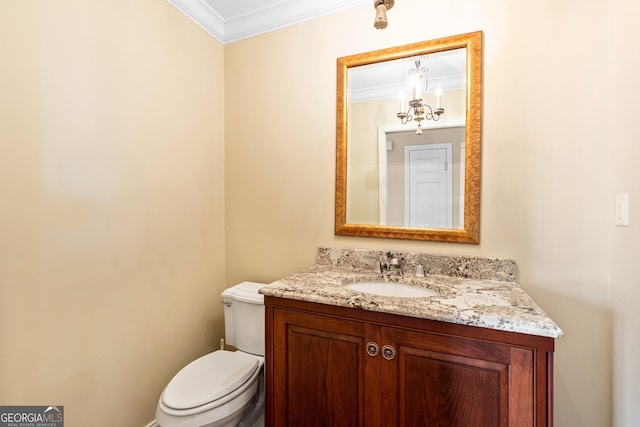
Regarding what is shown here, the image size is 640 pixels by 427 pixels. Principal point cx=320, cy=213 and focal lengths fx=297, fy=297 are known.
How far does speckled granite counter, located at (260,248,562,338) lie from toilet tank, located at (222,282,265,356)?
1.26ft

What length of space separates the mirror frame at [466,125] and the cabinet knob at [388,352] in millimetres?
667

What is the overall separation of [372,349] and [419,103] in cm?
123

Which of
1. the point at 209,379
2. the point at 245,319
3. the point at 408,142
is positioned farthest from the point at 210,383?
the point at 408,142

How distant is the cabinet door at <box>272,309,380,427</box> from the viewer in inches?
44.1

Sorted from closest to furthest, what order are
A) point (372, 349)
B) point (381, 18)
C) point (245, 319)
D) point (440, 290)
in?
point (381, 18) → point (372, 349) → point (440, 290) → point (245, 319)

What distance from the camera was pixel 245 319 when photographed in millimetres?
1717

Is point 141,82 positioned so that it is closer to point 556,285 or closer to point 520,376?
point 520,376

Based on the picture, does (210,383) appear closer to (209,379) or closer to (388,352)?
(209,379)

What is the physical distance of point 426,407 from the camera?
103cm

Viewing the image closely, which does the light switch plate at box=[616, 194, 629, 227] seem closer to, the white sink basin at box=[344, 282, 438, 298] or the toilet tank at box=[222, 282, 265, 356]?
the white sink basin at box=[344, 282, 438, 298]

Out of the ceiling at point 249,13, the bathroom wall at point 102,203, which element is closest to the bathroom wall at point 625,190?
the ceiling at point 249,13

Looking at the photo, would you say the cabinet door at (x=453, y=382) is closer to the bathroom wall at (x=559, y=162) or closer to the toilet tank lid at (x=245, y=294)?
the bathroom wall at (x=559, y=162)

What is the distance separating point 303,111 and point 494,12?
1082 millimetres

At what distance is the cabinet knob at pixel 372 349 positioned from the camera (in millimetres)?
1096
